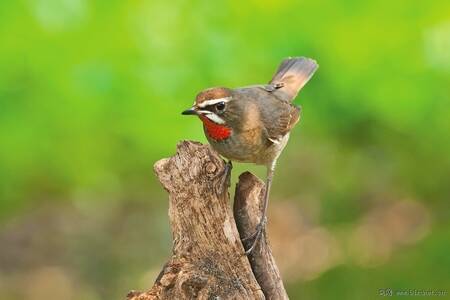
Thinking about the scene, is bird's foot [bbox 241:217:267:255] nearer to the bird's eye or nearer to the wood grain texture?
the wood grain texture

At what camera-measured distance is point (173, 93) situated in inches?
353

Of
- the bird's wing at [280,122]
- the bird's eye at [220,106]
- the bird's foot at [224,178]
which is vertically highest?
the bird's wing at [280,122]

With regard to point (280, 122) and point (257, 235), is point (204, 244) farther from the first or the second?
point (280, 122)

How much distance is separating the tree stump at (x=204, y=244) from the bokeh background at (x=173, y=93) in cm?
365

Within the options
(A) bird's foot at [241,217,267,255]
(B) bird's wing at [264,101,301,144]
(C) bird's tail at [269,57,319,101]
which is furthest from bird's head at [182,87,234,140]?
(C) bird's tail at [269,57,319,101]

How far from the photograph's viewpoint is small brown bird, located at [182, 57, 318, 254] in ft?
18.8

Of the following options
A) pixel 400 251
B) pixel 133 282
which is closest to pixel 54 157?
pixel 133 282

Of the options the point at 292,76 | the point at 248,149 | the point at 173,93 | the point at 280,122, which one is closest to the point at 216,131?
the point at 248,149

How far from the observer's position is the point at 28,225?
34.2 ft

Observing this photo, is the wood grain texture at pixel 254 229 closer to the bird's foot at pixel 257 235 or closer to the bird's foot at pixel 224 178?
the bird's foot at pixel 257 235

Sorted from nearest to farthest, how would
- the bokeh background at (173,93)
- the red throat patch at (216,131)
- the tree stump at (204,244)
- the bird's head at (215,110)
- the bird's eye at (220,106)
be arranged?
the tree stump at (204,244), the bird's head at (215,110), the bird's eye at (220,106), the red throat patch at (216,131), the bokeh background at (173,93)

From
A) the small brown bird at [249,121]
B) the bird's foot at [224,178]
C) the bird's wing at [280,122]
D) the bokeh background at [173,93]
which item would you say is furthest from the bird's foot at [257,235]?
the bokeh background at [173,93]

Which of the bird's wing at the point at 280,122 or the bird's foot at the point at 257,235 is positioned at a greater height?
the bird's wing at the point at 280,122

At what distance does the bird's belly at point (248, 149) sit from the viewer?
6.01 m
